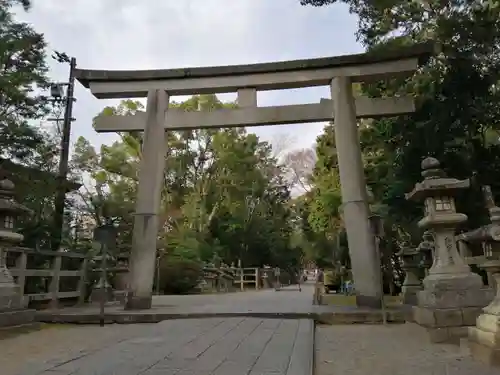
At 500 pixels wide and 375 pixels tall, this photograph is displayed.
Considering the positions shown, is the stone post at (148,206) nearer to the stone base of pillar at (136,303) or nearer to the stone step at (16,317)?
the stone base of pillar at (136,303)

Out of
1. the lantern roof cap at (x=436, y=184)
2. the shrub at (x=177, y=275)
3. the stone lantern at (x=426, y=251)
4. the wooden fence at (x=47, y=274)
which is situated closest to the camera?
the lantern roof cap at (x=436, y=184)

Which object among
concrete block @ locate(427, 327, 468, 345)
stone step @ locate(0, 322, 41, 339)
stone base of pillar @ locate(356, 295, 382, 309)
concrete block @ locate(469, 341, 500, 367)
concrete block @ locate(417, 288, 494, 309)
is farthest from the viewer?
stone base of pillar @ locate(356, 295, 382, 309)

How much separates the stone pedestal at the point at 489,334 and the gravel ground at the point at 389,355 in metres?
0.10

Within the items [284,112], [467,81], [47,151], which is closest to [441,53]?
[467,81]

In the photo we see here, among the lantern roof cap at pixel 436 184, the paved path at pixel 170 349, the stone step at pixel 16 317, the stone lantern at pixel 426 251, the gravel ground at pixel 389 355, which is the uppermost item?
the lantern roof cap at pixel 436 184

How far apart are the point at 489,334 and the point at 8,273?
6.32m

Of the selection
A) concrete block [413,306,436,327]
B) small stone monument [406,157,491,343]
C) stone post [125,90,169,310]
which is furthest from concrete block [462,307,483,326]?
stone post [125,90,169,310]

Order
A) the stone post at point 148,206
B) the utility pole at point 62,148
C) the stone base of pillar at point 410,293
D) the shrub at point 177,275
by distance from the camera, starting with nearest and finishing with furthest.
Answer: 1. the stone post at point 148,206
2. the stone base of pillar at point 410,293
3. the utility pole at point 62,148
4. the shrub at point 177,275

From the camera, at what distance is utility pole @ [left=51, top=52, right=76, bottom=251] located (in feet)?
32.7

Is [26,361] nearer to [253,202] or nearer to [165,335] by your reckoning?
[165,335]

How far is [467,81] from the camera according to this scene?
826 centimetres

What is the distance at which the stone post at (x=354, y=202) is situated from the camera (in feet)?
25.3

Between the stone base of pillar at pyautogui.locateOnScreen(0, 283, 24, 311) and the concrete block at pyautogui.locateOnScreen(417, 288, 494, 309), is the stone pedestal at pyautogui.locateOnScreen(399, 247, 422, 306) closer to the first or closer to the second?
the concrete block at pyautogui.locateOnScreen(417, 288, 494, 309)

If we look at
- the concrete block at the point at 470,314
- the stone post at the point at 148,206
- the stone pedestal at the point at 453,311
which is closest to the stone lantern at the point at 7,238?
the stone post at the point at 148,206
